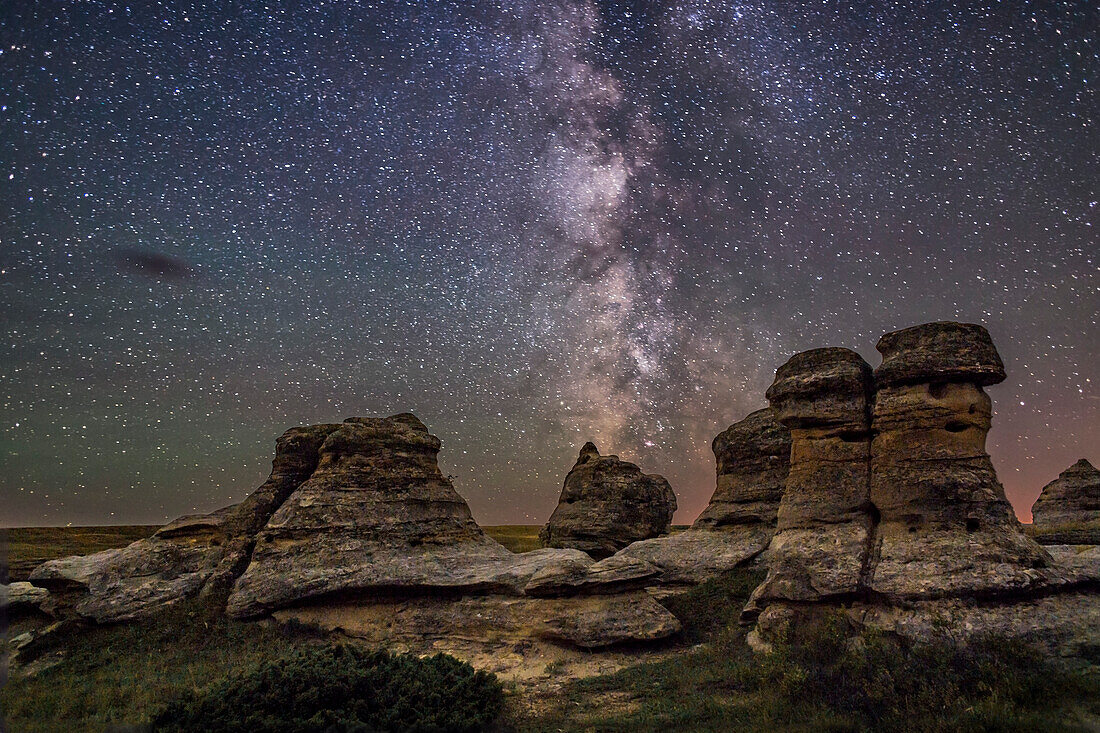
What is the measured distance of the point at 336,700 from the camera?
41.7 feet

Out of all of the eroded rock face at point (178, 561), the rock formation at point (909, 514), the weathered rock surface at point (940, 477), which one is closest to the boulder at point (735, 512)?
the rock formation at point (909, 514)

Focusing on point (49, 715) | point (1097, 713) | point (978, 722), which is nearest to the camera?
point (978, 722)

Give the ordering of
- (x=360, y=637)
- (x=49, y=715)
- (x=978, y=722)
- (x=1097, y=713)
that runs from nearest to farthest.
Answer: (x=978, y=722) < (x=1097, y=713) < (x=49, y=715) < (x=360, y=637)

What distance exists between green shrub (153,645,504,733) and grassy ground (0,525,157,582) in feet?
96.1

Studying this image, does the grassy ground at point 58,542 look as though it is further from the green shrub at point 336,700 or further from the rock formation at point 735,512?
the rock formation at point 735,512

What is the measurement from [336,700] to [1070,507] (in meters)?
47.2

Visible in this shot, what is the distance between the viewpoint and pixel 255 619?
21297 mm

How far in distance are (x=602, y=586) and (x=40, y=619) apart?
23.4 meters

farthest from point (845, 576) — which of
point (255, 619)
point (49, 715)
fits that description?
point (49, 715)

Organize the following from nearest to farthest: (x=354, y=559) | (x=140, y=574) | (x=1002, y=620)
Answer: (x=1002, y=620) < (x=354, y=559) < (x=140, y=574)

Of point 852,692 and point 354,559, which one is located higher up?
point 354,559

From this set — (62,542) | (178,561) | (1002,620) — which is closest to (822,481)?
(1002,620)

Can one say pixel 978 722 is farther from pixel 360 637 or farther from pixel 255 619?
pixel 255 619

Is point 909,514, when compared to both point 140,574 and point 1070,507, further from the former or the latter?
point 1070,507
